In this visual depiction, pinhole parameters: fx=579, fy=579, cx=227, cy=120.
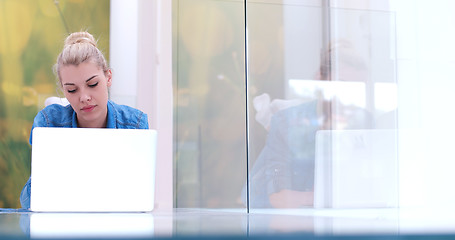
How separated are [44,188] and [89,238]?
69 centimetres

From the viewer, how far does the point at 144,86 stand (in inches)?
126

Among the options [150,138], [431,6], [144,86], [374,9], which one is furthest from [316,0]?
[144,86]

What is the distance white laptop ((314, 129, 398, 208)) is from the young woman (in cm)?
73

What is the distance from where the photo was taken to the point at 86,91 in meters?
1.62

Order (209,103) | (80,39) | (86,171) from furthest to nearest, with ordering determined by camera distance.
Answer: (209,103)
(80,39)
(86,171)

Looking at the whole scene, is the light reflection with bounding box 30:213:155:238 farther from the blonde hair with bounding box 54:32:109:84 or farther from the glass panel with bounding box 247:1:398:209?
the blonde hair with bounding box 54:32:109:84

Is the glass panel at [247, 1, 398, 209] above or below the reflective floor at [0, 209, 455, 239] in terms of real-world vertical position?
above

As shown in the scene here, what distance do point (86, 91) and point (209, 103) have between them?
19.8 inches

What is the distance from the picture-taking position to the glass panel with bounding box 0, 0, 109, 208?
12.0 feet

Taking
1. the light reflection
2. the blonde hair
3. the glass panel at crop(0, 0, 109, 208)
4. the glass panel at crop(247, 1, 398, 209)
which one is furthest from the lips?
the glass panel at crop(0, 0, 109, 208)

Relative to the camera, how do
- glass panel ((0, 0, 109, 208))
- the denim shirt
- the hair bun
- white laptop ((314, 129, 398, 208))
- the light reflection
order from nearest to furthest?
the light reflection → white laptop ((314, 129, 398, 208)) → the denim shirt → the hair bun → glass panel ((0, 0, 109, 208))

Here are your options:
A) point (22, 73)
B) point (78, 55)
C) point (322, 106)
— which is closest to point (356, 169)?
point (322, 106)

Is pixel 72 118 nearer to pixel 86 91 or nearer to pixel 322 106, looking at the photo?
pixel 86 91

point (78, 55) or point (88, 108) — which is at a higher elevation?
point (78, 55)
